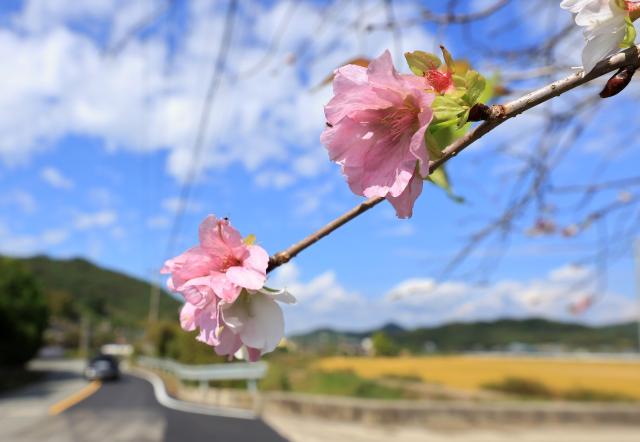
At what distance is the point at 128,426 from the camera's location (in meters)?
11.0

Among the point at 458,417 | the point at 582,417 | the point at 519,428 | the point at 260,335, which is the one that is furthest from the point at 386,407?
the point at 260,335

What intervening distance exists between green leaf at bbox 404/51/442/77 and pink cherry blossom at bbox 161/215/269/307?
0.29 metres

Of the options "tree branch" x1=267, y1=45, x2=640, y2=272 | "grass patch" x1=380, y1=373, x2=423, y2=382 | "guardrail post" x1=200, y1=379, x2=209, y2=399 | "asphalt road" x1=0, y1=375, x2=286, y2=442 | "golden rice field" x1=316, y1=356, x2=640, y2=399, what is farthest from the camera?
"guardrail post" x1=200, y1=379, x2=209, y2=399

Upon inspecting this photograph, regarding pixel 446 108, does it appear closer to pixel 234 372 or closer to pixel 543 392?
pixel 234 372

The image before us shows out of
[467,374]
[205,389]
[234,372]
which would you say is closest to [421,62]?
[234,372]

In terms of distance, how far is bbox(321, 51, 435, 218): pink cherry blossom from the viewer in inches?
22.9

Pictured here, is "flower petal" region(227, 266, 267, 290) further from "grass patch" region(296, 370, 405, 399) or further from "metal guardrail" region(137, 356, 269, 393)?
"grass patch" region(296, 370, 405, 399)

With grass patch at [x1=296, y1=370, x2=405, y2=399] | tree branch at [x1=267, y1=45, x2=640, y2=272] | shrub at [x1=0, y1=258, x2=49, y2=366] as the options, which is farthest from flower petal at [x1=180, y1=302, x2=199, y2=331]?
shrub at [x1=0, y1=258, x2=49, y2=366]

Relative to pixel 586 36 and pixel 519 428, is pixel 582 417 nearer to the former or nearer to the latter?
pixel 519 428

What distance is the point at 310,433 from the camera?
27.1 ft

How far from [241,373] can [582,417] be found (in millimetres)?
6312

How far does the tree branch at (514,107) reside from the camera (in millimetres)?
574

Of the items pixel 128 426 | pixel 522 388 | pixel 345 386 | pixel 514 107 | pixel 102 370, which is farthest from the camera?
pixel 102 370

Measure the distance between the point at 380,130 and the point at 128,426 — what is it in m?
11.7
